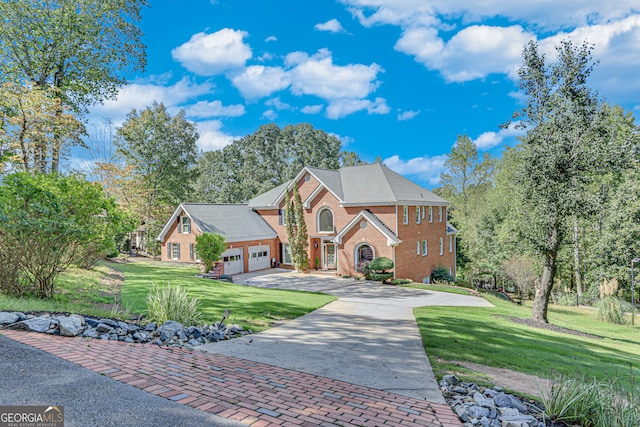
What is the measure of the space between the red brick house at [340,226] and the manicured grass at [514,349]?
36.6 ft

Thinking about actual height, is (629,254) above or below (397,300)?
above

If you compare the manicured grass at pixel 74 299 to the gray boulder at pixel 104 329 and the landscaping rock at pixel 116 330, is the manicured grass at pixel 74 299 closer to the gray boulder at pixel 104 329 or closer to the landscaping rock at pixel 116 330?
the landscaping rock at pixel 116 330

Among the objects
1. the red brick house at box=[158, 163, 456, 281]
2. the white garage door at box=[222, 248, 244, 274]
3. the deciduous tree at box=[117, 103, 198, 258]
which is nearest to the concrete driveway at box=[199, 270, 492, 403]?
the red brick house at box=[158, 163, 456, 281]

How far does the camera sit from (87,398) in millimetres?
3869

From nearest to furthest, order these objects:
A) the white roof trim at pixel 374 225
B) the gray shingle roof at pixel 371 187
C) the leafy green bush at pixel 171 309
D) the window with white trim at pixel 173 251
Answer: the leafy green bush at pixel 171 309 < the white roof trim at pixel 374 225 < the gray shingle roof at pixel 371 187 < the window with white trim at pixel 173 251

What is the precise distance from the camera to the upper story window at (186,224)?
2792 centimetres

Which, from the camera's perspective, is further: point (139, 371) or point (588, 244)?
point (588, 244)

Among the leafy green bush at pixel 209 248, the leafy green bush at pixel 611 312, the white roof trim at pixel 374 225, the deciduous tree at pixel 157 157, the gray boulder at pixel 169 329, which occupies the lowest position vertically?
the leafy green bush at pixel 611 312

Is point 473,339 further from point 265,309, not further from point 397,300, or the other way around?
point 397,300

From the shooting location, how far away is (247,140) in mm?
53125

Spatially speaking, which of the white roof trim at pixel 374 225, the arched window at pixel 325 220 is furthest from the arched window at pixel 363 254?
the arched window at pixel 325 220

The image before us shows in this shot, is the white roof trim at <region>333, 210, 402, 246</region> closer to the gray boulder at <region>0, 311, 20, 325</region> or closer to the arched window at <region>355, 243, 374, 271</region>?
the arched window at <region>355, 243, 374, 271</region>

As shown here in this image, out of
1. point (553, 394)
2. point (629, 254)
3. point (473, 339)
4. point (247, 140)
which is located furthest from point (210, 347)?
point (247, 140)

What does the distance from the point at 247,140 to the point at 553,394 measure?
171 ft
